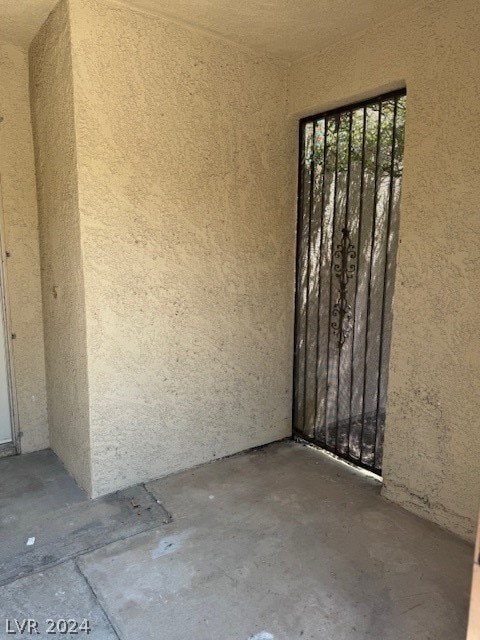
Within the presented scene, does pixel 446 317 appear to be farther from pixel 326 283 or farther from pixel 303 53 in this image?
pixel 303 53

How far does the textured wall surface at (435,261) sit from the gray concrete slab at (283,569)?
1.38ft

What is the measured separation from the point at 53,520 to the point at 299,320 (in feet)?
9.38

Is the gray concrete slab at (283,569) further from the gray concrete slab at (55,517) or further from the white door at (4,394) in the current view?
the white door at (4,394)

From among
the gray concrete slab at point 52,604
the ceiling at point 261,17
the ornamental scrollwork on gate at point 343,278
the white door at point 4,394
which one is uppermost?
the ceiling at point 261,17

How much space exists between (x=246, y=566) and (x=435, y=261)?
8.00ft

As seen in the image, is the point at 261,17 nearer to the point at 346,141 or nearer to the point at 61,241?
the point at 346,141

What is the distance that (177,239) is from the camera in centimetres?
393

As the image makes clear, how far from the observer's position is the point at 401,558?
308cm

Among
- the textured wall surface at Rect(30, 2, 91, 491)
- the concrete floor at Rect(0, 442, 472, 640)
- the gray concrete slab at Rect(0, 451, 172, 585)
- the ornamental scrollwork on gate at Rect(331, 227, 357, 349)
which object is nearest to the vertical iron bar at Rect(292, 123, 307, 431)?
the ornamental scrollwork on gate at Rect(331, 227, 357, 349)

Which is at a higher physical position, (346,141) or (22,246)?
(346,141)

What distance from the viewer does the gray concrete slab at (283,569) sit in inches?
100

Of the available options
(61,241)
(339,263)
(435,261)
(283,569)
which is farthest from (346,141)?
(283,569)

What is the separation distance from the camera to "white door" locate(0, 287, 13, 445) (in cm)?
433

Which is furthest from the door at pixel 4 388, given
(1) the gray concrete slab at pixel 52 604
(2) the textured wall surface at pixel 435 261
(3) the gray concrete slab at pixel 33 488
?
(2) the textured wall surface at pixel 435 261
